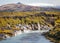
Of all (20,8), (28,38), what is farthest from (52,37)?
(20,8)

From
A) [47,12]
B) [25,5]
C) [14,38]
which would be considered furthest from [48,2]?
[14,38]

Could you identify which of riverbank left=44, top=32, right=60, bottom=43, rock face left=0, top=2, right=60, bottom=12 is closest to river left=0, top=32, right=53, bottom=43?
riverbank left=44, top=32, right=60, bottom=43

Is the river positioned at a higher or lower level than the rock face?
lower

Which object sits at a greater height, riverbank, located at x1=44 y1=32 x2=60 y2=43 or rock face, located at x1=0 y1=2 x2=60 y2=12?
rock face, located at x1=0 y1=2 x2=60 y2=12

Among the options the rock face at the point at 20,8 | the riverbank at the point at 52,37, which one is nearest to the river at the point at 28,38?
the riverbank at the point at 52,37

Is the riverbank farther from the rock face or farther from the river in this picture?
the rock face

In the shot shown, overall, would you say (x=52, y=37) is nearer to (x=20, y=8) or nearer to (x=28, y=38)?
(x=28, y=38)

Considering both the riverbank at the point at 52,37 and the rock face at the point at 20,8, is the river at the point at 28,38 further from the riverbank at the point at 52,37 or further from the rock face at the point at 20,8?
the rock face at the point at 20,8

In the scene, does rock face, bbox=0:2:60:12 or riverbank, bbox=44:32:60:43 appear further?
rock face, bbox=0:2:60:12
